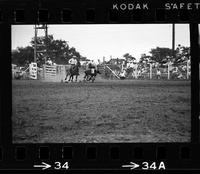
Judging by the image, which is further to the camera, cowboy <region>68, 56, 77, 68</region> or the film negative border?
cowboy <region>68, 56, 77, 68</region>

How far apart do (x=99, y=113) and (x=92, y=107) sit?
0.13 metres

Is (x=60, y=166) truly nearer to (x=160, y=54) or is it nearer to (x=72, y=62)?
(x=72, y=62)

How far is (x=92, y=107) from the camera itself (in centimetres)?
624

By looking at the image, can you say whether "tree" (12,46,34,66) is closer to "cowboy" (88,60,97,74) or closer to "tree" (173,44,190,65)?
"cowboy" (88,60,97,74)

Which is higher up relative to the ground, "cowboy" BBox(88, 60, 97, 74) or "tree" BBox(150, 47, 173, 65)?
"tree" BBox(150, 47, 173, 65)

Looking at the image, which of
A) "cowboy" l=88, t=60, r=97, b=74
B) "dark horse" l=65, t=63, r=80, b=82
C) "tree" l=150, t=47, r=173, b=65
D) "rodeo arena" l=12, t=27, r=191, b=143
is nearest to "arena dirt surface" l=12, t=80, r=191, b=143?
"rodeo arena" l=12, t=27, r=191, b=143

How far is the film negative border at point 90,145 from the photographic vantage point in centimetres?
611

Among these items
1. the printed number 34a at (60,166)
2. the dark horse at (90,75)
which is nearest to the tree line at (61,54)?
the dark horse at (90,75)

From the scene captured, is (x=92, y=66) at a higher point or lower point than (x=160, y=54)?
lower

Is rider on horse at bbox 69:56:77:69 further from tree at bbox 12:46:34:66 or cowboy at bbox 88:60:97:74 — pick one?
tree at bbox 12:46:34:66

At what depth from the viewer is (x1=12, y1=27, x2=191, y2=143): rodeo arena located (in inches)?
245

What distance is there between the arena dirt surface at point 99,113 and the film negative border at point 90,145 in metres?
0.10

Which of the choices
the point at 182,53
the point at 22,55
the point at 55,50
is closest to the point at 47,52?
the point at 55,50

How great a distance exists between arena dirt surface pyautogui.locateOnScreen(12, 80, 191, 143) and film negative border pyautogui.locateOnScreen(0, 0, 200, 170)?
3.7 inches
